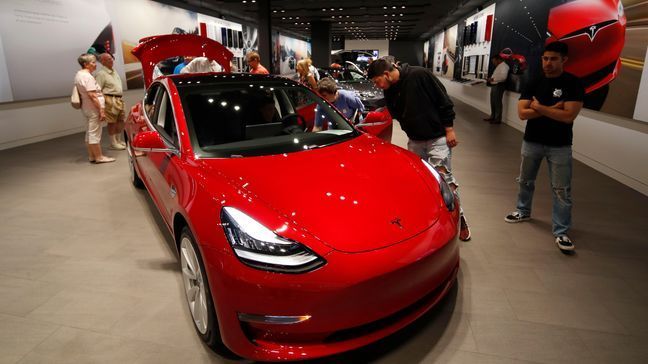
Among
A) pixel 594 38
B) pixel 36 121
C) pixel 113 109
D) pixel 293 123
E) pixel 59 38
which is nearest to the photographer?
pixel 293 123

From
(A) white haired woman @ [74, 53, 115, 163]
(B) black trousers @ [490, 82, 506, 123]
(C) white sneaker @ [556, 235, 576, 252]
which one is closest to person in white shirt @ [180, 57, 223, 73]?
(A) white haired woman @ [74, 53, 115, 163]

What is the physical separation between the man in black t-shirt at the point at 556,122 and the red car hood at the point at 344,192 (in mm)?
1253

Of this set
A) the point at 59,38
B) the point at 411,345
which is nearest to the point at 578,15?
the point at 411,345

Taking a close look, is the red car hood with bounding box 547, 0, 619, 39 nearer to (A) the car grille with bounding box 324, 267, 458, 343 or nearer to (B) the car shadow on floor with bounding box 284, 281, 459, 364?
(B) the car shadow on floor with bounding box 284, 281, 459, 364

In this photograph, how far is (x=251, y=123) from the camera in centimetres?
265

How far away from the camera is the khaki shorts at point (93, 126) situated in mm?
5531

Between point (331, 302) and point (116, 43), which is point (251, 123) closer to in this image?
point (331, 302)

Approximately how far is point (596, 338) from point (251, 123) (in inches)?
89.9

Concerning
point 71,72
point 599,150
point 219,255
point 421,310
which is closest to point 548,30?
point 599,150

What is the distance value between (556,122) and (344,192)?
6.26 ft

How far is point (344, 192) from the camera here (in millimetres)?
1915

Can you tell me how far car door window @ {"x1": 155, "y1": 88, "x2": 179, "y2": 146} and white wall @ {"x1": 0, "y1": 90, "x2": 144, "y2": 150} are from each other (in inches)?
215

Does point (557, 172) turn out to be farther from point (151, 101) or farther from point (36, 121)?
point (36, 121)

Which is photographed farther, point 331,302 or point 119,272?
point 119,272
